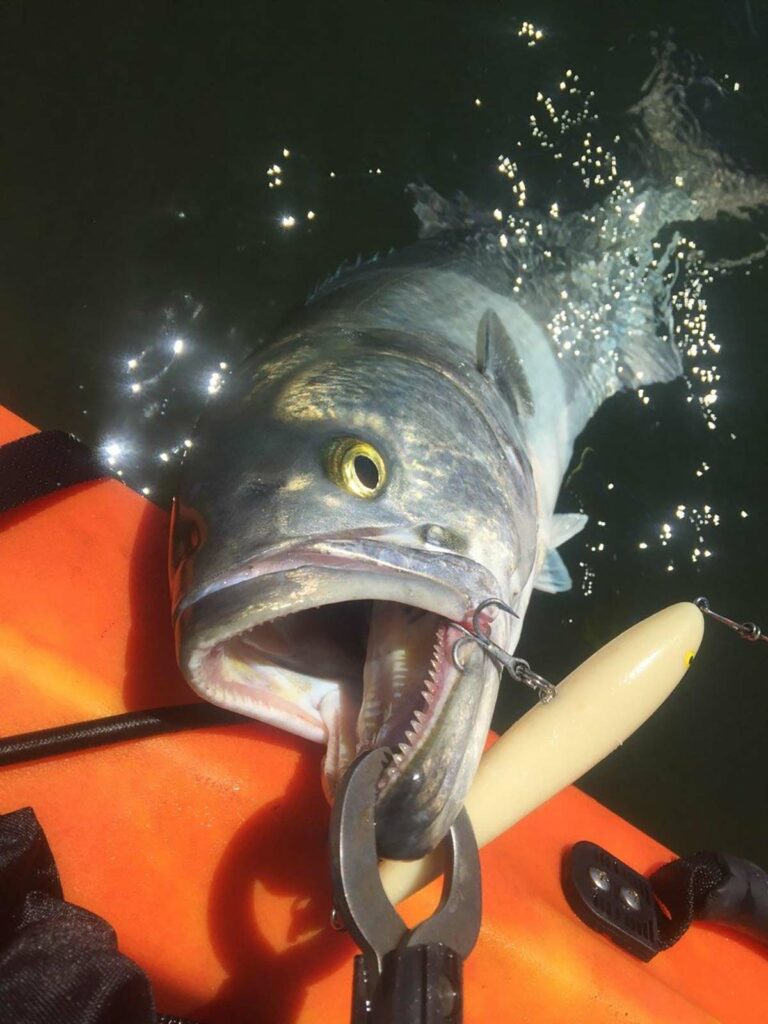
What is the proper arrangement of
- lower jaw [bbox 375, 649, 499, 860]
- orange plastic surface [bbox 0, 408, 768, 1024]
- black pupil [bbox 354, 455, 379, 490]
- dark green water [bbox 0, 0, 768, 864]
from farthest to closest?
dark green water [bbox 0, 0, 768, 864] → black pupil [bbox 354, 455, 379, 490] → orange plastic surface [bbox 0, 408, 768, 1024] → lower jaw [bbox 375, 649, 499, 860]

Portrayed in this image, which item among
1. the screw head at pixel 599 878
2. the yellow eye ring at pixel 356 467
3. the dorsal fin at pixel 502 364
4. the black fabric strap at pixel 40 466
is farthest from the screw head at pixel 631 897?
the black fabric strap at pixel 40 466

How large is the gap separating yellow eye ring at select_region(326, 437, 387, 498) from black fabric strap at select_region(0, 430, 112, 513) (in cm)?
95

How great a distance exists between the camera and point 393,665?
1.94 meters

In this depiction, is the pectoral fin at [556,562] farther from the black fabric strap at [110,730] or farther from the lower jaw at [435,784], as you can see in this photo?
the black fabric strap at [110,730]

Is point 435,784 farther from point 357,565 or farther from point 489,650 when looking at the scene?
point 357,565

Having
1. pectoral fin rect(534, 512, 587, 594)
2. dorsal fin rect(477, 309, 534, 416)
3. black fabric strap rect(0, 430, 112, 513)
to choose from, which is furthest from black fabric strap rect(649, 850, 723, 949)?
black fabric strap rect(0, 430, 112, 513)

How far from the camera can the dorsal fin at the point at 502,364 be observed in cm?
292

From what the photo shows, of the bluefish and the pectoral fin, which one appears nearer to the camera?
the bluefish

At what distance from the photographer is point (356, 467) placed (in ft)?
6.46

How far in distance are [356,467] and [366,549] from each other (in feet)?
0.96

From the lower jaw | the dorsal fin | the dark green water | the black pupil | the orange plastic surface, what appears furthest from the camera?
the dark green water

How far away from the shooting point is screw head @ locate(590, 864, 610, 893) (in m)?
2.23

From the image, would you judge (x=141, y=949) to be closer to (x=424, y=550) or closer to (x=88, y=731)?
(x=88, y=731)

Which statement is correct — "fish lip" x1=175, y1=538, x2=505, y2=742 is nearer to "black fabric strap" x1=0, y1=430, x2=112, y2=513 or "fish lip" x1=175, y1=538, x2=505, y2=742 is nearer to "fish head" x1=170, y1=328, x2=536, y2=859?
"fish head" x1=170, y1=328, x2=536, y2=859
